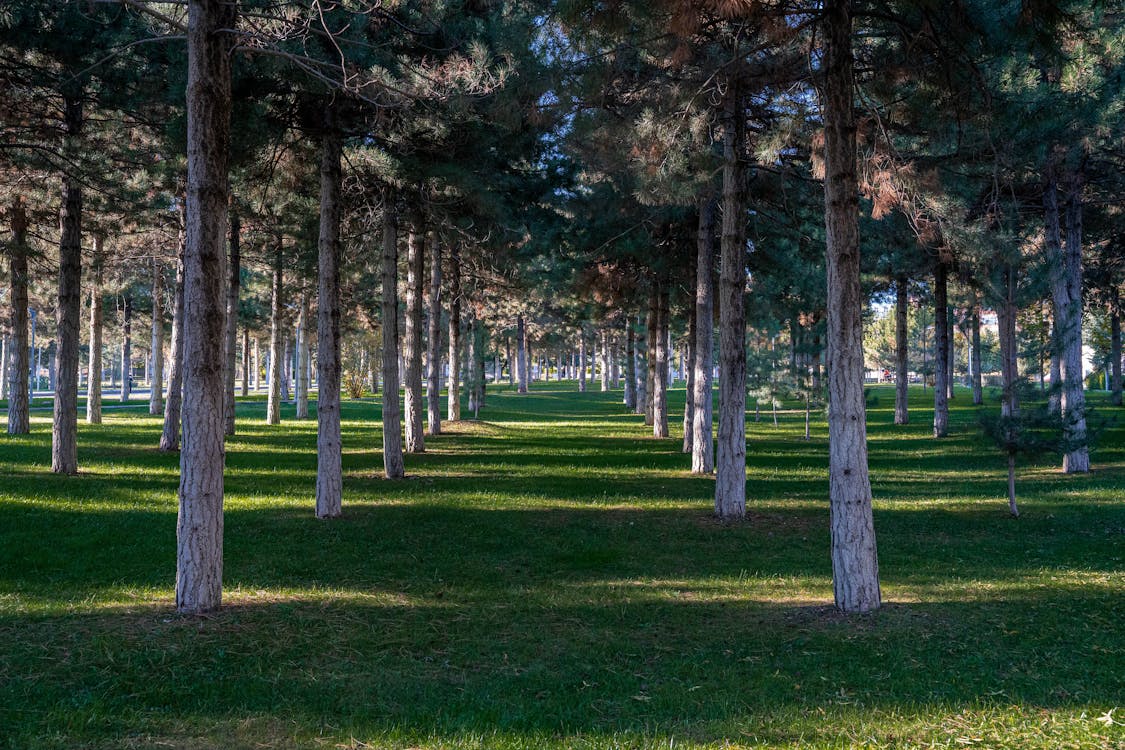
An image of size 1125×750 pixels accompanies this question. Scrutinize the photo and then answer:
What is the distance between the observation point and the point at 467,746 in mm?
4047

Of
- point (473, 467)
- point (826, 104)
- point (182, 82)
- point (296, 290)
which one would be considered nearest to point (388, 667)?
point (826, 104)

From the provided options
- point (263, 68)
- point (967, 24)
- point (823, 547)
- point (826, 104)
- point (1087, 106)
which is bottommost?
point (823, 547)

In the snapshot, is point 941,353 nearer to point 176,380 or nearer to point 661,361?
point 661,361

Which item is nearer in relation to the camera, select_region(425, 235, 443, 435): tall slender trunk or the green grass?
the green grass

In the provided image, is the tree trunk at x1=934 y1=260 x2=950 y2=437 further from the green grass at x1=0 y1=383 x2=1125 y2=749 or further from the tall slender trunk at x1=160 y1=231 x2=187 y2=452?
the tall slender trunk at x1=160 y1=231 x2=187 y2=452

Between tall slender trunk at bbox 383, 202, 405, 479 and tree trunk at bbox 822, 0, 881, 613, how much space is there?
28.7ft

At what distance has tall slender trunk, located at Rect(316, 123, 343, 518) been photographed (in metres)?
10.8

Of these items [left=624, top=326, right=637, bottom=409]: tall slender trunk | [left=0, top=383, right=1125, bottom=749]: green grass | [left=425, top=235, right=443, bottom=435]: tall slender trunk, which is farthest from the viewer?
[left=624, top=326, right=637, bottom=409]: tall slender trunk

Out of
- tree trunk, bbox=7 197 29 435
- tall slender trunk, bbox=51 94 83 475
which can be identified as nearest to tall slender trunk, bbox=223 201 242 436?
tall slender trunk, bbox=51 94 83 475

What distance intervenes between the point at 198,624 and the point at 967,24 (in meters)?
8.26

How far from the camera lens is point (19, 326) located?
60.6ft

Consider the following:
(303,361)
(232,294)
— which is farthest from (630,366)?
(232,294)

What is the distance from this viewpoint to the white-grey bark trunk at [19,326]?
16.9m

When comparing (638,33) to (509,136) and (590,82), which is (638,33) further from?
(509,136)
